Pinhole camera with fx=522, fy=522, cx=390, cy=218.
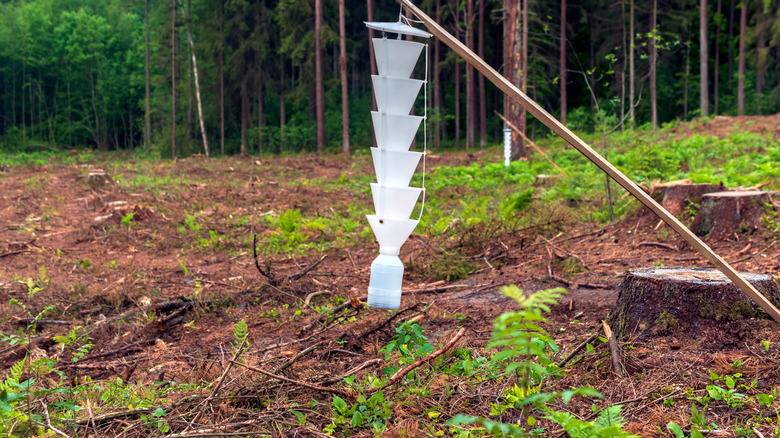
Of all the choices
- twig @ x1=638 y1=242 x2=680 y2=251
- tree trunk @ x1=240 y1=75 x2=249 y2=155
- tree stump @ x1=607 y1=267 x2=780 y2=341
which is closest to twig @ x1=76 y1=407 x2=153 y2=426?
tree stump @ x1=607 y1=267 x2=780 y2=341

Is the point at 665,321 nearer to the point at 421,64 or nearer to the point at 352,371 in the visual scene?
the point at 352,371

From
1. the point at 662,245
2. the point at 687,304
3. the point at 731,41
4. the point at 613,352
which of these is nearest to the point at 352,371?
the point at 613,352

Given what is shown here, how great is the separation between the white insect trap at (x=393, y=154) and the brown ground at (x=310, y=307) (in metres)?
0.60

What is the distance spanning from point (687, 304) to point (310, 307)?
2897 mm

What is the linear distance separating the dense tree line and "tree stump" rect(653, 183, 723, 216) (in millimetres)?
18517

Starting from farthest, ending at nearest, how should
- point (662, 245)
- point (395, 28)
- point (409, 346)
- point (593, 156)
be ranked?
point (662, 245) < point (409, 346) < point (395, 28) < point (593, 156)

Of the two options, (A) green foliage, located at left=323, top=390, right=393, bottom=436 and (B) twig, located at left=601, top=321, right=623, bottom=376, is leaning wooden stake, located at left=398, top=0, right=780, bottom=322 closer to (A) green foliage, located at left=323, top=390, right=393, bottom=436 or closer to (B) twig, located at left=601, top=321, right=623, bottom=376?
(B) twig, located at left=601, top=321, right=623, bottom=376

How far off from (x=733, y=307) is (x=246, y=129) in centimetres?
3548

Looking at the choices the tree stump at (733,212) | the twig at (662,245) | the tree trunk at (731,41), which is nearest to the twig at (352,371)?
the twig at (662,245)

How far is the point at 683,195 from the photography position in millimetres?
6195

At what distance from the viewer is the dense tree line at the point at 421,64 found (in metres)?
26.9

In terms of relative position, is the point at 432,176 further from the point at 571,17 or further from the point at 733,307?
the point at 571,17

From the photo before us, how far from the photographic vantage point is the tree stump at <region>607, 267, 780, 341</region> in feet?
9.05

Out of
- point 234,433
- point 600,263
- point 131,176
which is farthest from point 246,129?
point 234,433
